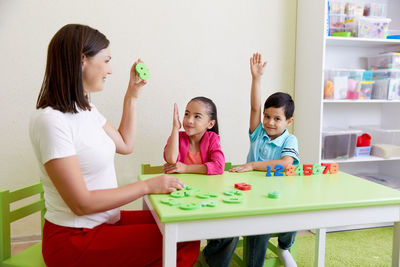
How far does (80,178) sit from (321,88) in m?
1.92

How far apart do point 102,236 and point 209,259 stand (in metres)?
0.74

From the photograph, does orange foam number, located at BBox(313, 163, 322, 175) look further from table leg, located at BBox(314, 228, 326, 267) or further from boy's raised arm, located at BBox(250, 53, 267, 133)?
boy's raised arm, located at BBox(250, 53, 267, 133)

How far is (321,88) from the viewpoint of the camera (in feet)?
8.23

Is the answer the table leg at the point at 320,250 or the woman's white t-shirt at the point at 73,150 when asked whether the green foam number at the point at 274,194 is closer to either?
the table leg at the point at 320,250

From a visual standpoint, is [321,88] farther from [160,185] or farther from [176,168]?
[160,185]

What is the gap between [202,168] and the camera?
1662 mm

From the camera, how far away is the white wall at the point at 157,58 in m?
2.30

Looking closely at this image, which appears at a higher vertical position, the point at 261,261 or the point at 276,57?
the point at 276,57

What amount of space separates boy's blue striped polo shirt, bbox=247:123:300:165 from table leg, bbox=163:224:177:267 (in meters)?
0.96

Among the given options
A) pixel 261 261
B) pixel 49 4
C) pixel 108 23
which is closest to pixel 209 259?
pixel 261 261

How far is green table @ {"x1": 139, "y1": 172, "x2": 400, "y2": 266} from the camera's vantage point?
3.53 feet

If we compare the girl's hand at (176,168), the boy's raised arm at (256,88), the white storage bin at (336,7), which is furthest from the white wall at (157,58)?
the girl's hand at (176,168)

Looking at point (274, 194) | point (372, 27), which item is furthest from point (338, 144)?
point (274, 194)

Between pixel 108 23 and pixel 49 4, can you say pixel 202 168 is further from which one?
pixel 49 4
